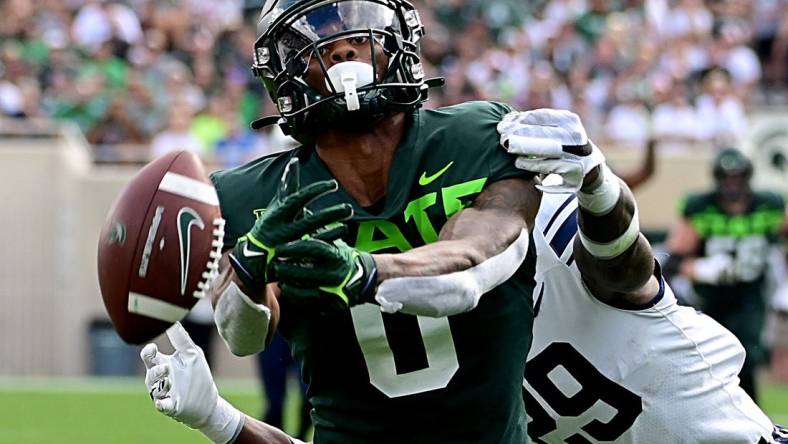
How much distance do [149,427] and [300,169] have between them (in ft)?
19.9

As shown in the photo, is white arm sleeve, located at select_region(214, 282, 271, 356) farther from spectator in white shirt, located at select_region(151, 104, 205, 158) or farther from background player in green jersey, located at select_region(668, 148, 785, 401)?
spectator in white shirt, located at select_region(151, 104, 205, 158)

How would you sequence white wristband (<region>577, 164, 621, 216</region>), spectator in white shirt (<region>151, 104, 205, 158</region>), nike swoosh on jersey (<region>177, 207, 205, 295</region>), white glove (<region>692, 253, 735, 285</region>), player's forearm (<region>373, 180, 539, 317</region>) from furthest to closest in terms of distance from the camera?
spectator in white shirt (<region>151, 104, 205, 158</region>) < white glove (<region>692, 253, 735, 285</region>) < white wristband (<region>577, 164, 621, 216</region>) < nike swoosh on jersey (<region>177, 207, 205, 295</region>) < player's forearm (<region>373, 180, 539, 317</region>)

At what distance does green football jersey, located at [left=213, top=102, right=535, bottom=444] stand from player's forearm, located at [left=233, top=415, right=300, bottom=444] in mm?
427

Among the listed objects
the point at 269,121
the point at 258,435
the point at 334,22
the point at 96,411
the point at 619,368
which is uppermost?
the point at 334,22

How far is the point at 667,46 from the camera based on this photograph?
12.7 m

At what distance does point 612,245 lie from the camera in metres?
3.35

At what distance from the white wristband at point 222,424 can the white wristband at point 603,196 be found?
0.95 m

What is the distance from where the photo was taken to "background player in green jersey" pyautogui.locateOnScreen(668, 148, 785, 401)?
8.02m

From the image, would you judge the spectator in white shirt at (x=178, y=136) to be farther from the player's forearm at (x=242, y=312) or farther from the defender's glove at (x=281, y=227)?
the defender's glove at (x=281, y=227)

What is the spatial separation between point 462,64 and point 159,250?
989cm

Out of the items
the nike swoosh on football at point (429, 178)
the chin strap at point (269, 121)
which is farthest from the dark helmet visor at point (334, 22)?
the nike swoosh on football at point (429, 178)

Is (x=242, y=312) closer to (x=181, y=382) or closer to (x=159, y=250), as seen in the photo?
(x=159, y=250)

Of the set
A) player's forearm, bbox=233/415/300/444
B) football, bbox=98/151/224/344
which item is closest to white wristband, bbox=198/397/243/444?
player's forearm, bbox=233/415/300/444

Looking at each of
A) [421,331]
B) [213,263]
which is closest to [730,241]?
[421,331]
